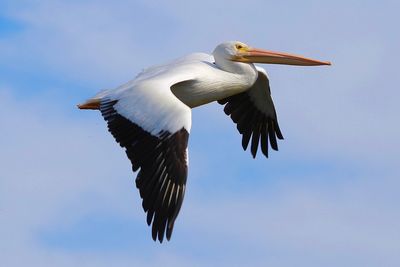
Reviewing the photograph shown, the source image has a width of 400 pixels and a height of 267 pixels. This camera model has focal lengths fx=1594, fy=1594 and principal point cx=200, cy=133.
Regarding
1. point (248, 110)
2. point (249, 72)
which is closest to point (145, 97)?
point (249, 72)

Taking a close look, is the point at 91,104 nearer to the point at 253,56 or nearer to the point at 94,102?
the point at 94,102

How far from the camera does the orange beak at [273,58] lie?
19.8m

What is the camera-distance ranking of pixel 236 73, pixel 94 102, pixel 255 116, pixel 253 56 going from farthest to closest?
pixel 255 116, pixel 253 56, pixel 236 73, pixel 94 102

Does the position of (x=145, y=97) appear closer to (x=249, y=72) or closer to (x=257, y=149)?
(x=249, y=72)

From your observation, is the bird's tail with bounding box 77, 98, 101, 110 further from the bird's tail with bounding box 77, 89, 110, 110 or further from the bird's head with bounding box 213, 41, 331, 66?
the bird's head with bounding box 213, 41, 331, 66

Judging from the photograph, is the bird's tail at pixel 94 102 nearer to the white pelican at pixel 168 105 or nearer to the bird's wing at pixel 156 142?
the white pelican at pixel 168 105

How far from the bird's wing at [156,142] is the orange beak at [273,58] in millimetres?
2033

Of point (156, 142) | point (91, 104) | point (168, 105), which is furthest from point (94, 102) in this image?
point (156, 142)

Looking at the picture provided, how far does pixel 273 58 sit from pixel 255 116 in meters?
1.49

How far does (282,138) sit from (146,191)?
509 centimetres

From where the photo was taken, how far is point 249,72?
19.5m

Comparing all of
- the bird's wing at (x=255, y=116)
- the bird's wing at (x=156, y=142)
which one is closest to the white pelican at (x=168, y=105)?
the bird's wing at (x=156, y=142)

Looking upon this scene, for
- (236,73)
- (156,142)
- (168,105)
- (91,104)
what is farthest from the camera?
(236,73)

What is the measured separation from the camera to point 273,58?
66.2 feet
